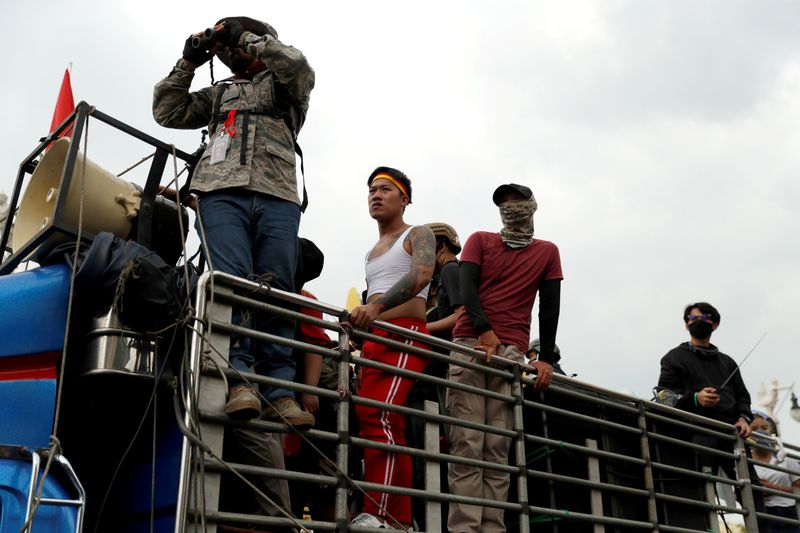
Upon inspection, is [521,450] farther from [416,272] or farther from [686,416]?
[686,416]

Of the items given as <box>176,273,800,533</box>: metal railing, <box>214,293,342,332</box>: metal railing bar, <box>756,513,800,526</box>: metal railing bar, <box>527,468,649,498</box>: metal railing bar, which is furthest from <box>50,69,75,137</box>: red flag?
<box>756,513,800,526</box>: metal railing bar

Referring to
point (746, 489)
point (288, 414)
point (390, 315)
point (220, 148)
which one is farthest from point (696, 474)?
point (220, 148)

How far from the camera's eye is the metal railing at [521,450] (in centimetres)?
391

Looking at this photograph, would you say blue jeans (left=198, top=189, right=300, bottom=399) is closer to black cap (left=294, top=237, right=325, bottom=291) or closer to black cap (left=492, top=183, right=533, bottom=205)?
black cap (left=294, top=237, right=325, bottom=291)

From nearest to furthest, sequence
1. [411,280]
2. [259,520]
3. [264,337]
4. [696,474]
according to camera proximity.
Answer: [259,520] < [264,337] < [411,280] < [696,474]

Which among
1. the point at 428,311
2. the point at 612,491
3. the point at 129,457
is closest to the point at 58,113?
the point at 428,311

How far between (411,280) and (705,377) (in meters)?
3.40

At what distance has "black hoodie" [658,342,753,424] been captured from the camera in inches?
288

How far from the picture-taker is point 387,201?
568 centimetres

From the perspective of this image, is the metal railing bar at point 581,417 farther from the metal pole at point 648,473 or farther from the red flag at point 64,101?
the red flag at point 64,101

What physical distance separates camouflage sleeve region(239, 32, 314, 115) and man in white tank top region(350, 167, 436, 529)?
93 centimetres

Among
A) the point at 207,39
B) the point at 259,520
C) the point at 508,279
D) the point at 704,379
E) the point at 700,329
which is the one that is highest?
the point at 207,39

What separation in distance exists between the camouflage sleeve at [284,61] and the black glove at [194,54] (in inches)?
9.2

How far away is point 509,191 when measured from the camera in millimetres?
6105
